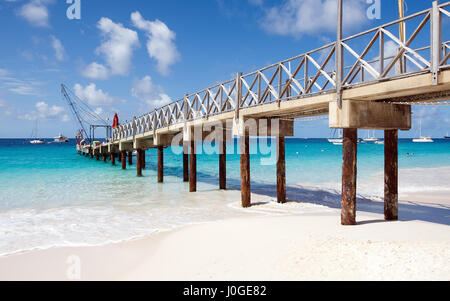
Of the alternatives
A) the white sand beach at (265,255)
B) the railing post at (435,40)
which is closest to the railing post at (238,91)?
→ the white sand beach at (265,255)

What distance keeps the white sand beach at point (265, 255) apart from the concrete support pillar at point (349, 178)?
35 cm

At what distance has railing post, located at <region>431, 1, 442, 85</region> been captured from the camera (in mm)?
6426

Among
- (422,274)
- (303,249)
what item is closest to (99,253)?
(303,249)

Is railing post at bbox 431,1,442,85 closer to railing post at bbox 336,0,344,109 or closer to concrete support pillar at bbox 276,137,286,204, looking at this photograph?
railing post at bbox 336,0,344,109

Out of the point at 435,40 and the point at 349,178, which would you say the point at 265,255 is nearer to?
the point at 349,178

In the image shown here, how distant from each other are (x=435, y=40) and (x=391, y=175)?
4419 millimetres

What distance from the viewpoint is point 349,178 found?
8.71m

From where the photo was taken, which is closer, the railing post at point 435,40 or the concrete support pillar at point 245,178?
the railing post at point 435,40

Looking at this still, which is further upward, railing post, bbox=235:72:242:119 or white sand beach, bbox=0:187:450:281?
railing post, bbox=235:72:242:119

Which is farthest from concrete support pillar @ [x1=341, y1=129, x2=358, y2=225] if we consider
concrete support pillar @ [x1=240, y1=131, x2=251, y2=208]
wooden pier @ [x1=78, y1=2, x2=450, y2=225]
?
concrete support pillar @ [x1=240, y1=131, x2=251, y2=208]

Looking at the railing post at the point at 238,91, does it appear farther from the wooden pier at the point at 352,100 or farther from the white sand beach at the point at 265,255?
the white sand beach at the point at 265,255

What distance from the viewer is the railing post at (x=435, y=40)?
21.1ft

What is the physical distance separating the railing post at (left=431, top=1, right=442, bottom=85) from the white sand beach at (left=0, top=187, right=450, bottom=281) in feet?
11.1
